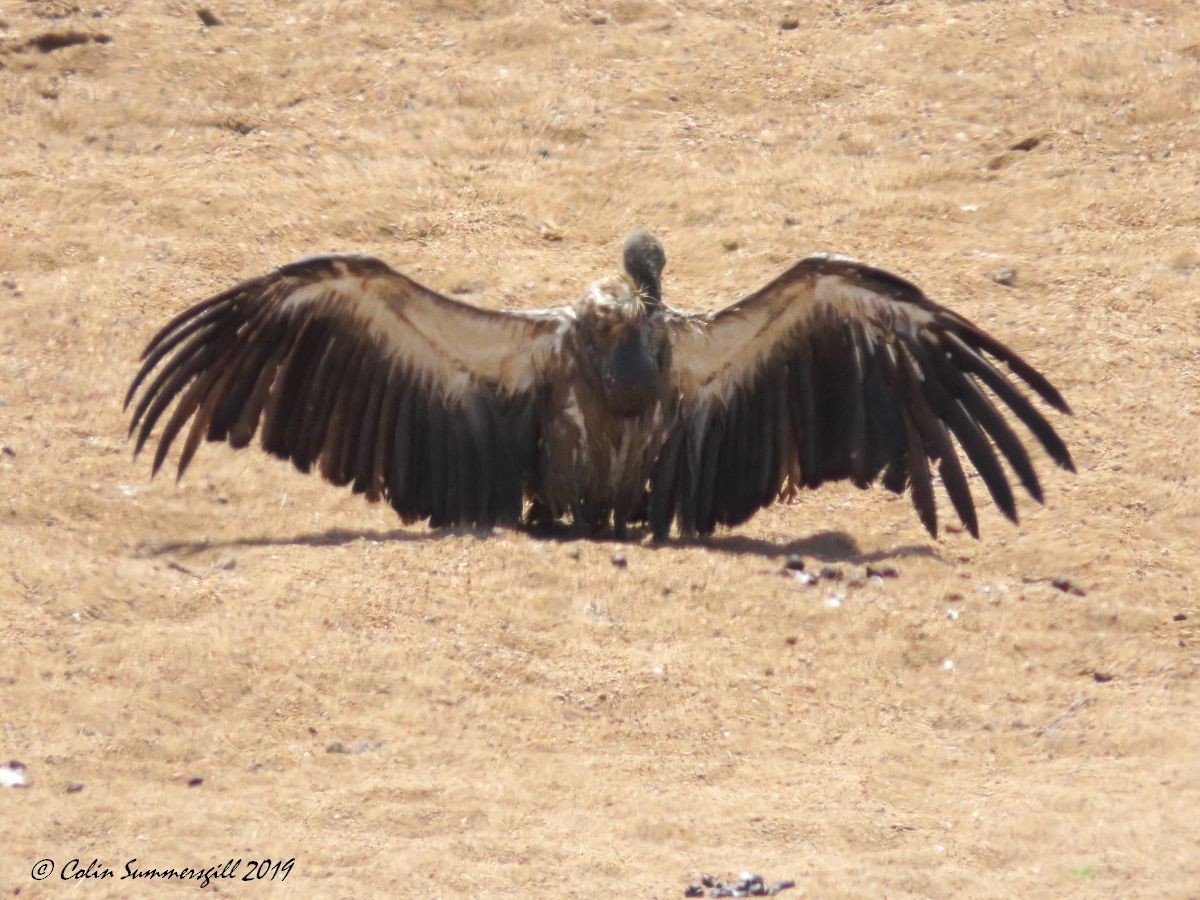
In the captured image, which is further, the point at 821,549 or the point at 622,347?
the point at 622,347

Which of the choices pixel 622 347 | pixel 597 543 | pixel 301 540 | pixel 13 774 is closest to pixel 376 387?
pixel 301 540

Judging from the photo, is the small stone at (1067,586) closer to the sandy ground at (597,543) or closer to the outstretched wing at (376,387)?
the sandy ground at (597,543)

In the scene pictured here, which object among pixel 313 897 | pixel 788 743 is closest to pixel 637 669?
pixel 788 743

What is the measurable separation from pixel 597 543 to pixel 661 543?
0.43m

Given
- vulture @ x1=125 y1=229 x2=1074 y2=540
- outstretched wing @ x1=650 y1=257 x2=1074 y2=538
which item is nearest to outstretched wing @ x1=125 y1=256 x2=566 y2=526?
vulture @ x1=125 y1=229 x2=1074 y2=540

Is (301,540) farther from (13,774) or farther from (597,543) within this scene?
(13,774)

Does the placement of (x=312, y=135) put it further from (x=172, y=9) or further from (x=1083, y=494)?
(x=1083, y=494)

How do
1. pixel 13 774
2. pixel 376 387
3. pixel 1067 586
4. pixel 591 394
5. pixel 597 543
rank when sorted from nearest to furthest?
pixel 13 774 < pixel 1067 586 < pixel 597 543 < pixel 591 394 < pixel 376 387

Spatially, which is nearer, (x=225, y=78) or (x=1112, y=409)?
(x=1112, y=409)

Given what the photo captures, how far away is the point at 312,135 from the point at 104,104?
4.02ft

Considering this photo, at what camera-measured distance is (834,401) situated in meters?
7.41

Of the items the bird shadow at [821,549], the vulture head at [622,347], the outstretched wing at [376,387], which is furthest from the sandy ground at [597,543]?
the vulture head at [622,347]

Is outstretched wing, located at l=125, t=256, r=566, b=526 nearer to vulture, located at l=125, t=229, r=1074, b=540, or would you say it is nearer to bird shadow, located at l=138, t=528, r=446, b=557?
vulture, located at l=125, t=229, r=1074, b=540

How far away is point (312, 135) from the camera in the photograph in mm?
10516
